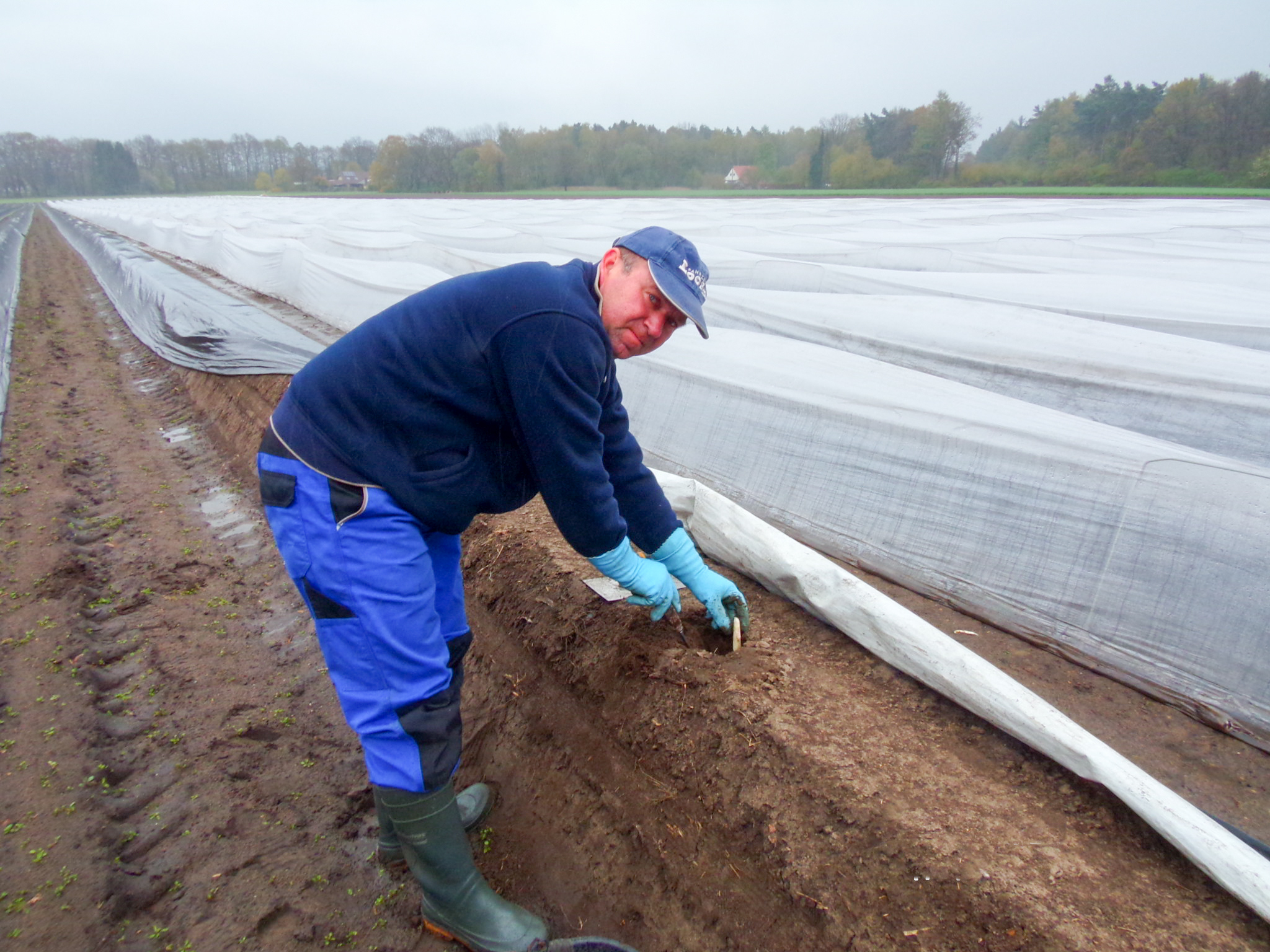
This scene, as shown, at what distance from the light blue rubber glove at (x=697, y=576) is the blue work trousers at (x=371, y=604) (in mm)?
739

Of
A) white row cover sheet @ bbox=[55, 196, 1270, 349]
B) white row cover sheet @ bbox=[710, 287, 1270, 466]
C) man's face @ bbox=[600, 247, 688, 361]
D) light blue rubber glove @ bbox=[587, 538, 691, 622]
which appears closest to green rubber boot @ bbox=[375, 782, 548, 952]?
light blue rubber glove @ bbox=[587, 538, 691, 622]

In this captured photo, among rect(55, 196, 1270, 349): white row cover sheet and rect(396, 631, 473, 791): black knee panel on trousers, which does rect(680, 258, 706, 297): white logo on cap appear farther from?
rect(55, 196, 1270, 349): white row cover sheet

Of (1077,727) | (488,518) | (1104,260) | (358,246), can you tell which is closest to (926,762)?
(1077,727)

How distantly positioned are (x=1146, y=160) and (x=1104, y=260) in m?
26.3

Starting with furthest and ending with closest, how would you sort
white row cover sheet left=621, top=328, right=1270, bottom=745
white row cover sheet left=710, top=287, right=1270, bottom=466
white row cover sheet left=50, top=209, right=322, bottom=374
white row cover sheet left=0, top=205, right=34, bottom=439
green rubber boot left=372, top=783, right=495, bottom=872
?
white row cover sheet left=0, top=205, right=34, bottom=439, white row cover sheet left=50, top=209, right=322, bottom=374, white row cover sheet left=710, top=287, right=1270, bottom=466, white row cover sheet left=621, top=328, right=1270, bottom=745, green rubber boot left=372, top=783, right=495, bottom=872

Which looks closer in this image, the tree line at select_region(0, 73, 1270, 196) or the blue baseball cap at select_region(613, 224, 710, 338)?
the blue baseball cap at select_region(613, 224, 710, 338)

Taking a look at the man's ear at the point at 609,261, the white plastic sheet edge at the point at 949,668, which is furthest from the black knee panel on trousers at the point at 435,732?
the white plastic sheet edge at the point at 949,668

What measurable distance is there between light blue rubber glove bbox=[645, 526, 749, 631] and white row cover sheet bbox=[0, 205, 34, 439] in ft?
21.5

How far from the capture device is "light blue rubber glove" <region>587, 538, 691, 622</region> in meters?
1.82

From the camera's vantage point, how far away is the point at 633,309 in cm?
158

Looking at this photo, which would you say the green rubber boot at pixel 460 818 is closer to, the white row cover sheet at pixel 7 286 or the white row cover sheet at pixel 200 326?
the white row cover sheet at pixel 200 326

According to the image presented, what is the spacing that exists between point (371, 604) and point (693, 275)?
104 cm

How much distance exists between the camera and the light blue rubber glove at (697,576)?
→ 2109 millimetres

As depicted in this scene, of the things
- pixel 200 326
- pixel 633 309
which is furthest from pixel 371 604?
pixel 200 326
